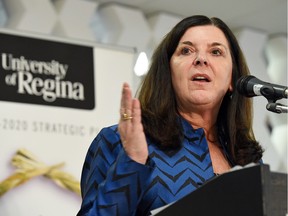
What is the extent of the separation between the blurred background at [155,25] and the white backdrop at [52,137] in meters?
0.05

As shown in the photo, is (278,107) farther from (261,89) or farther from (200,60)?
(200,60)

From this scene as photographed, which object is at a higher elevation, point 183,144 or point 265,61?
point 265,61

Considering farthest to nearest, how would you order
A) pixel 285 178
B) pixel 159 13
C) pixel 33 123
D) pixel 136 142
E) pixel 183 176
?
pixel 159 13
pixel 33 123
pixel 183 176
pixel 136 142
pixel 285 178

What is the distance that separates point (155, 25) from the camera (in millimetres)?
5242

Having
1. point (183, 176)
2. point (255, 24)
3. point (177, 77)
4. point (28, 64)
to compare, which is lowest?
point (183, 176)

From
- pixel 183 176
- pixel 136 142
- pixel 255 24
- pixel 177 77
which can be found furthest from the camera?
pixel 255 24

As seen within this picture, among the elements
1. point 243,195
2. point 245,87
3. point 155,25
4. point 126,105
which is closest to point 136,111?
point 126,105

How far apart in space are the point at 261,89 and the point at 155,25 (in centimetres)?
367

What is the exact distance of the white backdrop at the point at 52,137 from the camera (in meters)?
3.76

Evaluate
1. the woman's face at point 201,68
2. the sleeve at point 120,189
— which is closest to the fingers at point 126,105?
the sleeve at point 120,189

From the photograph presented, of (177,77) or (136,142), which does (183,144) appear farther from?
(136,142)

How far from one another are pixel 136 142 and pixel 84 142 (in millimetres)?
2647

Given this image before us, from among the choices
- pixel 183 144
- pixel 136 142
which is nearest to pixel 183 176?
pixel 183 144

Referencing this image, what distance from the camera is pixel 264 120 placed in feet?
18.7
